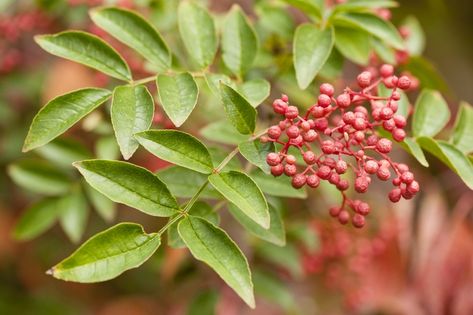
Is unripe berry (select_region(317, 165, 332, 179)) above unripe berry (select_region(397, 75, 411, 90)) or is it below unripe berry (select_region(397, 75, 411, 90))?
below

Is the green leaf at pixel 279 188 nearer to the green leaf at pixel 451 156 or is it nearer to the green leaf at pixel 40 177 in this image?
the green leaf at pixel 451 156

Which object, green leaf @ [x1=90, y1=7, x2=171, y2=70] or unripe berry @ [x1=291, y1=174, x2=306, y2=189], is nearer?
unripe berry @ [x1=291, y1=174, x2=306, y2=189]

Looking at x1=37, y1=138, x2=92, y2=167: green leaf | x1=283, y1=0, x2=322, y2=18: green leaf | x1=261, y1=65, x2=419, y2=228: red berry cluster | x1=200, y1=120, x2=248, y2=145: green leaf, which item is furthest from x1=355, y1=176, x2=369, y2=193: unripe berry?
x1=37, y1=138, x2=92, y2=167: green leaf

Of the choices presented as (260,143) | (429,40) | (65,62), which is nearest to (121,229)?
(260,143)

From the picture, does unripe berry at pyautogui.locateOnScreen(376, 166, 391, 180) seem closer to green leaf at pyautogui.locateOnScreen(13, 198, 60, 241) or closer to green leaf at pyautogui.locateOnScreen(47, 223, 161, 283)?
green leaf at pyautogui.locateOnScreen(47, 223, 161, 283)

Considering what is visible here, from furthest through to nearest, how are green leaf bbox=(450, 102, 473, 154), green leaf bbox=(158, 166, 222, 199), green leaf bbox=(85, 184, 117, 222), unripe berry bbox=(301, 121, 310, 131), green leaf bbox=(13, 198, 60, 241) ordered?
green leaf bbox=(13, 198, 60, 241)
green leaf bbox=(85, 184, 117, 222)
green leaf bbox=(450, 102, 473, 154)
green leaf bbox=(158, 166, 222, 199)
unripe berry bbox=(301, 121, 310, 131)

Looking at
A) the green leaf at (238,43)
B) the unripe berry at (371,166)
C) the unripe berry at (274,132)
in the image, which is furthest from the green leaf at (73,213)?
the unripe berry at (371,166)

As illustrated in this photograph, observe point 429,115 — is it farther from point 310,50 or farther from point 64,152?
point 64,152
